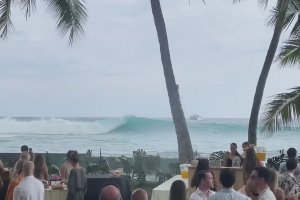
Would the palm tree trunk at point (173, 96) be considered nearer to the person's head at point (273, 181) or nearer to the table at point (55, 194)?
the table at point (55, 194)

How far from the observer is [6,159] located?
19266mm

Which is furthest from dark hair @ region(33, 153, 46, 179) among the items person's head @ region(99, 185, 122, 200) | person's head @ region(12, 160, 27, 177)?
person's head @ region(99, 185, 122, 200)

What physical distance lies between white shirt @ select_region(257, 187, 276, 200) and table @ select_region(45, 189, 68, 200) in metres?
4.68

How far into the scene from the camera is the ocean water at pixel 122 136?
59.6 m

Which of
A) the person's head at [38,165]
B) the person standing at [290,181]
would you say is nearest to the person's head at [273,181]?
the person standing at [290,181]

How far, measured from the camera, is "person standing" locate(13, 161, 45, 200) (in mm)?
8970

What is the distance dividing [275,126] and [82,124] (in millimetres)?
68205

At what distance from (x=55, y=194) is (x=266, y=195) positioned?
487cm

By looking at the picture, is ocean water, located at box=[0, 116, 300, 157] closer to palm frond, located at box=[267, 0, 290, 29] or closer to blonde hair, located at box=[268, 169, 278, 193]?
palm frond, located at box=[267, 0, 290, 29]

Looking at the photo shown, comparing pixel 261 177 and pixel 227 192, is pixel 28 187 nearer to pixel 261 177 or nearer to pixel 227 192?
pixel 227 192

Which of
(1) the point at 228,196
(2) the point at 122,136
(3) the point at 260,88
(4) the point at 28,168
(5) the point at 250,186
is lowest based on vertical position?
(1) the point at 228,196

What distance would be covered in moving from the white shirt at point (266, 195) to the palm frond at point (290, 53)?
26.1 ft

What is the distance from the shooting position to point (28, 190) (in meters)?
8.99

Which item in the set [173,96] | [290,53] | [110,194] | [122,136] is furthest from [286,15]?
[122,136]
